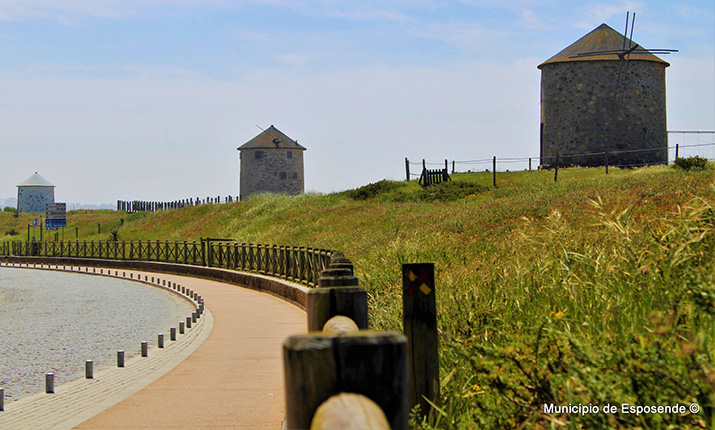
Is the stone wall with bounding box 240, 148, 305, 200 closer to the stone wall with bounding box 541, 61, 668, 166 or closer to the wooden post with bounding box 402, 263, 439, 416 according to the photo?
the stone wall with bounding box 541, 61, 668, 166

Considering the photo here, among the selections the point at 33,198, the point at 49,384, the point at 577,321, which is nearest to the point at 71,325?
the point at 49,384

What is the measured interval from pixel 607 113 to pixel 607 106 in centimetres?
50

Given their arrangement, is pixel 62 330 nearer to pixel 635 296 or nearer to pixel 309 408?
pixel 635 296

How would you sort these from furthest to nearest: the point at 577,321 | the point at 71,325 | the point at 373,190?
the point at 373,190 → the point at 71,325 → the point at 577,321

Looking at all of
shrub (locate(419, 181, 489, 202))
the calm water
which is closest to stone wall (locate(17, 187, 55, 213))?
shrub (locate(419, 181, 489, 202))

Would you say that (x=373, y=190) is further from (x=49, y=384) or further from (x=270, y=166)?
(x=49, y=384)

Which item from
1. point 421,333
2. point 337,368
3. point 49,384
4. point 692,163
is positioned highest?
point 692,163

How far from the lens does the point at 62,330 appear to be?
16.2 meters

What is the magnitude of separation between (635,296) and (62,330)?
44.3ft

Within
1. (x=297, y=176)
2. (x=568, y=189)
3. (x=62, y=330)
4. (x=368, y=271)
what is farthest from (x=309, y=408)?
(x=297, y=176)

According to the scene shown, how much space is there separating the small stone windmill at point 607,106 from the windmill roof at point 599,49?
7cm

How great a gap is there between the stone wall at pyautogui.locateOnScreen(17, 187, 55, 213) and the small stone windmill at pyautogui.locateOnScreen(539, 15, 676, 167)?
302 feet

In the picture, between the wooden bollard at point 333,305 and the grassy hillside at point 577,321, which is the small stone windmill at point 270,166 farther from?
the wooden bollard at point 333,305

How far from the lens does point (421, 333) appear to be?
5.12 m
